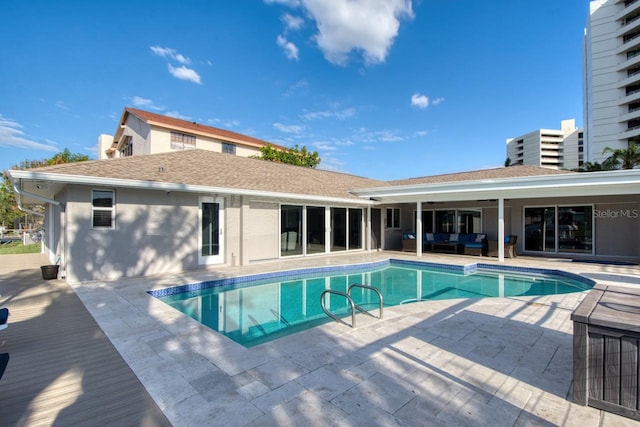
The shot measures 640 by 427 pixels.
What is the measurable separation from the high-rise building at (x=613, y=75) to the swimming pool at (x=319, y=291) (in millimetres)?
47924

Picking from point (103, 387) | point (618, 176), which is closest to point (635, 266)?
point (618, 176)

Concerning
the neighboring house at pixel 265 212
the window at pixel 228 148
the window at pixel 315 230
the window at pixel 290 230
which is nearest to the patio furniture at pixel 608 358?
the neighboring house at pixel 265 212

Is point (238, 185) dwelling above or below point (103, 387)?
above

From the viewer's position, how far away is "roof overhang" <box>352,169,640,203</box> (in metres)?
9.55

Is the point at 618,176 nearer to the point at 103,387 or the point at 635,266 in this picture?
the point at 635,266

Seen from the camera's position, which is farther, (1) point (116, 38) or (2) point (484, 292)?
(1) point (116, 38)

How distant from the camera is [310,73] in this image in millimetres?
20000

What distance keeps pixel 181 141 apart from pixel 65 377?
24.5 meters

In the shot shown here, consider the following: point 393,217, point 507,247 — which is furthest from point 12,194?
point 507,247

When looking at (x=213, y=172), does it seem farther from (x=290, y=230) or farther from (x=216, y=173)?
(x=290, y=230)

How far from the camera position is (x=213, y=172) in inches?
453

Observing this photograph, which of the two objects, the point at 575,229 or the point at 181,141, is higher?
the point at 181,141

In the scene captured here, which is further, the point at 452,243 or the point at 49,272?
the point at 452,243

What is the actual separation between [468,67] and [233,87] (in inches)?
556
